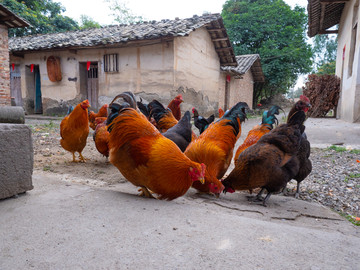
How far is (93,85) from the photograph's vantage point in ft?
44.2

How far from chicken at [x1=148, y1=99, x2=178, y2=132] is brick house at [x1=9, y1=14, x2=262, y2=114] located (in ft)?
19.6

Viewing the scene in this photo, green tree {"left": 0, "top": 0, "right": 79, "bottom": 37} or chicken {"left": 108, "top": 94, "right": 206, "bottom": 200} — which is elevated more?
green tree {"left": 0, "top": 0, "right": 79, "bottom": 37}

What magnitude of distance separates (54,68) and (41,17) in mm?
12213

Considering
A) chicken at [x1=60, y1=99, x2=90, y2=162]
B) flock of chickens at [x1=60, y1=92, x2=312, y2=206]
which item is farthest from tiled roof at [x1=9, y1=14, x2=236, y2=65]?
flock of chickens at [x1=60, y1=92, x2=312, y2=206]

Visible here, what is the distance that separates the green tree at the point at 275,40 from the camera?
21.7m

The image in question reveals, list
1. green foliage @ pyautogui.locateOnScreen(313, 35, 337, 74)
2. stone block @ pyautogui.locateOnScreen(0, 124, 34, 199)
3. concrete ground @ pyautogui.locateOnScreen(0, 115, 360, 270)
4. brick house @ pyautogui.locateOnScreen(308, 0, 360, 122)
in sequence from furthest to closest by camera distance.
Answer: green foliage @ pyautogui.locateOnScreen(313, 35, 337, 74)
brick house @ pyautogui.locateOnScreen(308, 0, 360, 122)
stone block @ pyautogui.locateOnScreen(0, 124, 34, 199)
concrete ground @ pyautogui.locateOnScreen(0, 115, 360, 270)

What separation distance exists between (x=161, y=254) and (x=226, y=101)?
17218mm

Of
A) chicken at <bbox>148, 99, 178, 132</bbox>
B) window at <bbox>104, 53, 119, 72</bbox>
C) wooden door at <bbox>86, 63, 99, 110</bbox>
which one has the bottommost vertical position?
chicken at <bbox>148, 99, 178, 132</bbox>

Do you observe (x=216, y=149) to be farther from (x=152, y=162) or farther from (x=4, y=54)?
(x=4, y=54)

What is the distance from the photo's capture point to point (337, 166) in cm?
474

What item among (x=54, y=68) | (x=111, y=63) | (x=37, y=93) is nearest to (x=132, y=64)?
(x=111, y=63)

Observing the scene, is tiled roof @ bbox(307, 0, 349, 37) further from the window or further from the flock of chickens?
the flock of chickens

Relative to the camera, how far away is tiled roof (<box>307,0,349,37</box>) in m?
11.2

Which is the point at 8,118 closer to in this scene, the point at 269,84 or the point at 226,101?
the point at 226,101
